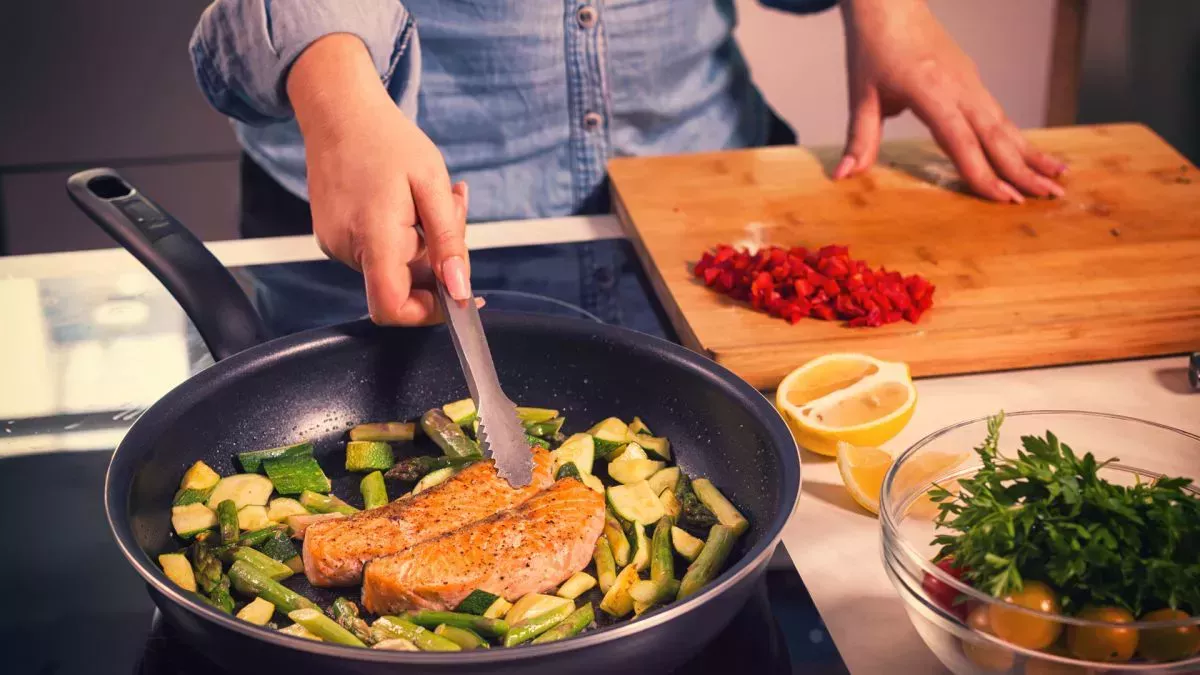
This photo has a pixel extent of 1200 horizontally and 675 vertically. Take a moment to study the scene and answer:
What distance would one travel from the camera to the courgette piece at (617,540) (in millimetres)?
1260

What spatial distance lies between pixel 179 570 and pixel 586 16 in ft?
4.51

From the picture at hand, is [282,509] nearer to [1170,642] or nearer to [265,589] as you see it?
[265,589]

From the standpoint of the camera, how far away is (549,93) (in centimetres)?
226

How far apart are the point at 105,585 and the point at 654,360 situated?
67 cm

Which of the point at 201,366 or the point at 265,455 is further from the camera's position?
the point at 201,366

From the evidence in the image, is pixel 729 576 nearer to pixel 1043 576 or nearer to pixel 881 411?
pixel 1043 576

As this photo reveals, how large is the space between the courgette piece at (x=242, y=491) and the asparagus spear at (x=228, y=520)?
16 millimetres

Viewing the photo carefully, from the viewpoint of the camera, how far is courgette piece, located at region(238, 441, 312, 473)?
139 centimetres

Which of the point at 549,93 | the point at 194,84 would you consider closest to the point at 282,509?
the point at 549,93

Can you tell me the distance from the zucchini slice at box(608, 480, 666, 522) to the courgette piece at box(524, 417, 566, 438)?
155 millimetres

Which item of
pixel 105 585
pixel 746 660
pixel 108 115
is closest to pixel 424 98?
pixel 105 585

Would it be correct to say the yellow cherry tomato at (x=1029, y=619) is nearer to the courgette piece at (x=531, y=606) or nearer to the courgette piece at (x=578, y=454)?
the courgette piece at (x=531, y=606)

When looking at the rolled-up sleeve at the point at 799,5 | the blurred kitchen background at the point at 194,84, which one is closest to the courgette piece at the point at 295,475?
the rolled-up sleeve at the point at 799,5

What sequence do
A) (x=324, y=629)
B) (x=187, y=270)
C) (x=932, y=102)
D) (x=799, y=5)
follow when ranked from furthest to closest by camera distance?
(x=799, y=5), (x=932, y=102), (x=187, y=270), (x=324, y=629)
